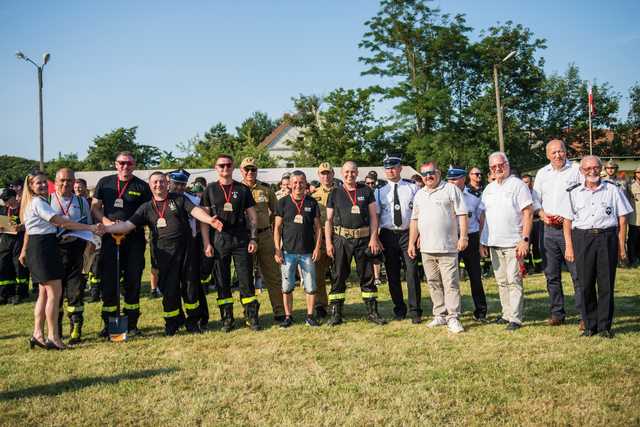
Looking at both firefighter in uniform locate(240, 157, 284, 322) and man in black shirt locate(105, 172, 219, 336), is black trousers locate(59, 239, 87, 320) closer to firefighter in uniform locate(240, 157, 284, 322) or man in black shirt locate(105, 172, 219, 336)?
man in black shirt locate(105, 172, 219, 336)

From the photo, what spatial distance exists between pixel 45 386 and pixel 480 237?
5.71 meters

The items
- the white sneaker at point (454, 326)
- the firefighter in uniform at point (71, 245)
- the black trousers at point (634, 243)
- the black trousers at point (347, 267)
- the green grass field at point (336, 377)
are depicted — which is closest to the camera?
the green grass field at point (336, 377)

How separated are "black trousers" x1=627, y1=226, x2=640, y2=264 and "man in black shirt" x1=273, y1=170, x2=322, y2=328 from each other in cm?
882

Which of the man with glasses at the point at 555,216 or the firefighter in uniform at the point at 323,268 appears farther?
the firefighter in uniform at the point at 323,268

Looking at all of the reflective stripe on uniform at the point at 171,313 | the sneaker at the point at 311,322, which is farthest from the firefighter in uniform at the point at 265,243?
the reflective stripe on uniform at the point at 171,313

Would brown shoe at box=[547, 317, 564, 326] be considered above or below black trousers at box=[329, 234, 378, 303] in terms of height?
below

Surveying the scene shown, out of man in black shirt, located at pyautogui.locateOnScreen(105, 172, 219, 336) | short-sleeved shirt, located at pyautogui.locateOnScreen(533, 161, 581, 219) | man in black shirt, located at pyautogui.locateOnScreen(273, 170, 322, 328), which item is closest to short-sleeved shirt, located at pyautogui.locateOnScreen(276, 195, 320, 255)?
man in black shirt, located at pyautogui.locateOnScreen(273, 170, 322, 328)

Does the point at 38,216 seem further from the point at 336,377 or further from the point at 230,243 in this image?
the point at 336,377

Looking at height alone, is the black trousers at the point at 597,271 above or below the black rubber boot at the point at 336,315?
above

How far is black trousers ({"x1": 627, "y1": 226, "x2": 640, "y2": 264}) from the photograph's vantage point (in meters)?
12.0

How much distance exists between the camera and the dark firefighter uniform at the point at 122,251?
22.2 feet

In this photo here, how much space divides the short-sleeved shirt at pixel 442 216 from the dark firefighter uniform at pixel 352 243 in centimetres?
91

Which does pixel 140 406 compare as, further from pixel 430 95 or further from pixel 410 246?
pixel 430 95

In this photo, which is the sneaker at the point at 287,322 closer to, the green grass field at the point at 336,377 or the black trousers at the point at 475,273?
the green grass field at the point at 336,377
